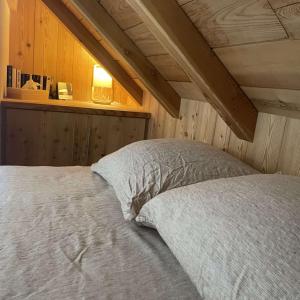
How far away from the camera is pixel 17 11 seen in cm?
238

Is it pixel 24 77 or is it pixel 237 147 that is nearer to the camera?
pixel 237 147

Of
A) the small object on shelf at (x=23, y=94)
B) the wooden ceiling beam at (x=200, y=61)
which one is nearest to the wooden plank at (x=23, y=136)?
the small object on shelf at (x=23, y=94)

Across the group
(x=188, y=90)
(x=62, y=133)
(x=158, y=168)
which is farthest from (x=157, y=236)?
(x=62, y=133)

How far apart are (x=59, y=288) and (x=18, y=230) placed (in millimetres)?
278

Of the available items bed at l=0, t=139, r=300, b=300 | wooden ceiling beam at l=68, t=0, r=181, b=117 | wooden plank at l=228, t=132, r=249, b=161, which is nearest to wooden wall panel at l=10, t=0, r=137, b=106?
wooden ceiling beam at l=68, t=0, r=181, b=117

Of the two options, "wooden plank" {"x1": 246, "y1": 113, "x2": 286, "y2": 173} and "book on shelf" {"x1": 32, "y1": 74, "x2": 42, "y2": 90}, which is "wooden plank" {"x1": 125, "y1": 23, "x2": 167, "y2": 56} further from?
"book on shelf" {"x1": 32, "y1": 74, "x2": 42, "y2": 90}

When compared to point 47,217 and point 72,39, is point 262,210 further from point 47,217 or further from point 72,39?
point 72,39

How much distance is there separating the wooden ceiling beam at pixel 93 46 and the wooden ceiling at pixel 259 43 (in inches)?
51.5

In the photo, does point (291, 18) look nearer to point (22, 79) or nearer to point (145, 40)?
point (145, 40)

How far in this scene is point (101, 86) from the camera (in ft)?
8.55

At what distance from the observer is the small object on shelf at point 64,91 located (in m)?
2.53

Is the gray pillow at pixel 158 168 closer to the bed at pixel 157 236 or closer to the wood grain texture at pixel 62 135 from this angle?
the bed at pixel 157 236

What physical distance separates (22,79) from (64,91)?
0.33 metres

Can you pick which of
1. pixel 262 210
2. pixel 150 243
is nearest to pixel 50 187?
pixel 150 243
